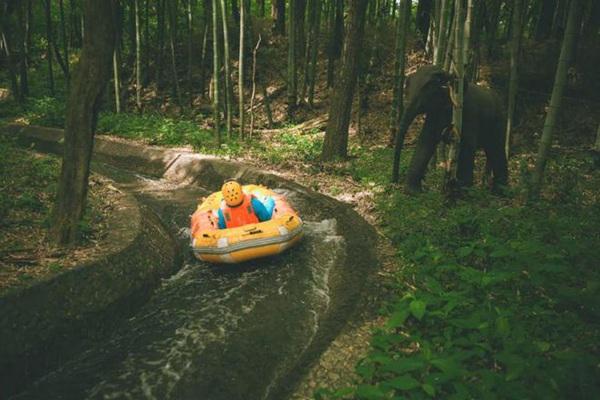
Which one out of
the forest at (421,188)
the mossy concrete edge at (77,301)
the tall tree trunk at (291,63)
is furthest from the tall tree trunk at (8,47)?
the mossy concrete edge at (77,301)

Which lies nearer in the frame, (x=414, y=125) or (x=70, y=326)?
(x=70, y=326)

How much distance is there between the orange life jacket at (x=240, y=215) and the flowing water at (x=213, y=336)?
615 millimetres

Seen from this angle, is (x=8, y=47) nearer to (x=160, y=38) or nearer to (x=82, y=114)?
(x=160, y=38)

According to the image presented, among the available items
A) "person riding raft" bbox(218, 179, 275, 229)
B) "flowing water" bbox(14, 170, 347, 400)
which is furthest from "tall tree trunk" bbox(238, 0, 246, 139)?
"flowing water" bbox(14, 170, 347, 400)

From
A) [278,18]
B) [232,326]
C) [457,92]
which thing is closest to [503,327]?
[232,326]

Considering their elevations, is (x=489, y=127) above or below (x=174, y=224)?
above

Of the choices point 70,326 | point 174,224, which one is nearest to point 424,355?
point 70,326

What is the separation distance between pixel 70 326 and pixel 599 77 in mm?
12825

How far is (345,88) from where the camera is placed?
32.0 ft

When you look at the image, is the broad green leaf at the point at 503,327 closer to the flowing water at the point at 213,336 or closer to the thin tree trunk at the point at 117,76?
the flowing water at the point at 213,336

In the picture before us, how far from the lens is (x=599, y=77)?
11.6 m

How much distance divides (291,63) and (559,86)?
31.1ft

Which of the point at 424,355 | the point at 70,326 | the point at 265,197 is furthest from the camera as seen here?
the point at 265,197

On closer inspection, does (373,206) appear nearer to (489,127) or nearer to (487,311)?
(489,127)
